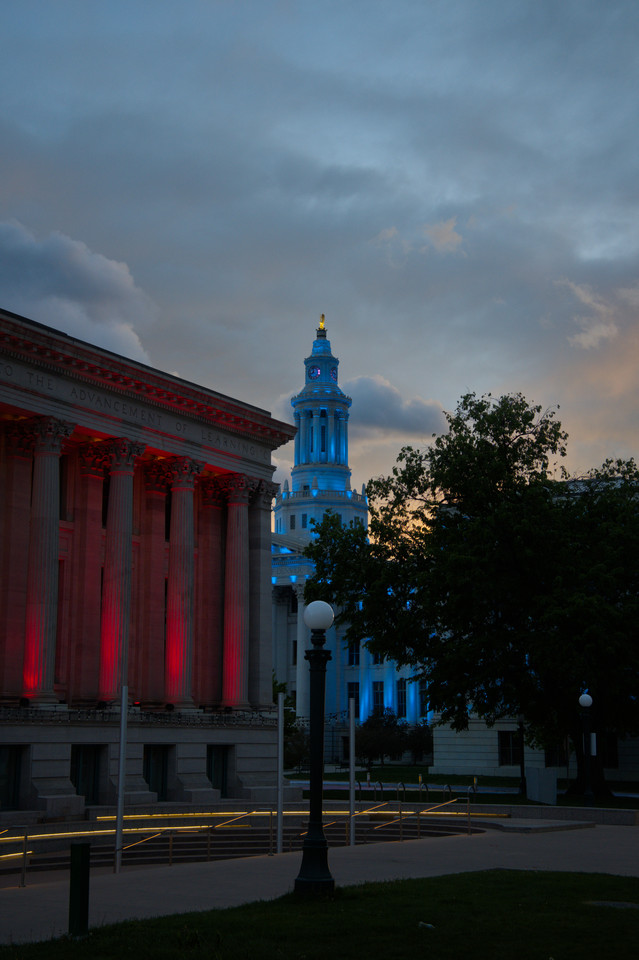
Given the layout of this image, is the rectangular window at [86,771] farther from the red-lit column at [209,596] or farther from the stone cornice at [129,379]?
the stone cornice at [129,379]

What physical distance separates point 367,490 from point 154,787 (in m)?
17.0

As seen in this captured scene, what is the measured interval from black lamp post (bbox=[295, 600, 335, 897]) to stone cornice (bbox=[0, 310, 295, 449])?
2492 centimetres

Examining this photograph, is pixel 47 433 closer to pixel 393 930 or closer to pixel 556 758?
pixel 393 930

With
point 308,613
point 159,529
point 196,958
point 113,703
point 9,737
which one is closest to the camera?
point 196,958

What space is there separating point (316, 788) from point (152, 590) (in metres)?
32.2

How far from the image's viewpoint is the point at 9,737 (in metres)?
36.8

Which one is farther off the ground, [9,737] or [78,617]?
[78,617]

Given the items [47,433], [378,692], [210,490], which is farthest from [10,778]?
[378,692]

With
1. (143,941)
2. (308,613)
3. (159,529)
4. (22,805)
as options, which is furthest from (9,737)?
(143,941)

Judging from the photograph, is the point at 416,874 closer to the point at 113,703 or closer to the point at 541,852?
the point at 541,852

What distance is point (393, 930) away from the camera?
1383 cm

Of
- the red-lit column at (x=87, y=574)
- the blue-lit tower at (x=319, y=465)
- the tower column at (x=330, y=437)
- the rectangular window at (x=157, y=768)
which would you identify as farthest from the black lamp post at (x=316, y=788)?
the tower column at (x=330, y=437)

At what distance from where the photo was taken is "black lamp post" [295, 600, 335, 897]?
655 inches

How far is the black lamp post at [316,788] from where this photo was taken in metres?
16.6
